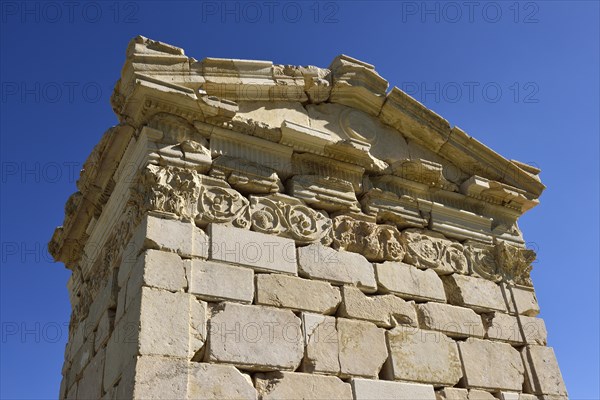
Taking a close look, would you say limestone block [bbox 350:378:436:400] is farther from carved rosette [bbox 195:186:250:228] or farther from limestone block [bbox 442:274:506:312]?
carved rosette [bbox 195:186:250:228]

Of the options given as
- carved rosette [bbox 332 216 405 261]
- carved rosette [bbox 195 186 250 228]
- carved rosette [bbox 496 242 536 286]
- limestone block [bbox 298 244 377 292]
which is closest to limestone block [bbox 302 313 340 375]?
limestone block [bbox 298 244 377 292]

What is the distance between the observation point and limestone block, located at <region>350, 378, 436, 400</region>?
5207 millimetres

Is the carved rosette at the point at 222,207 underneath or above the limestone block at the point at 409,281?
above

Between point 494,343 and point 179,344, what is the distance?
3.47m

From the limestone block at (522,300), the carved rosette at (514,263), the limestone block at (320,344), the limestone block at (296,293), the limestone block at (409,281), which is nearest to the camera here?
the limestone block at (320,344)

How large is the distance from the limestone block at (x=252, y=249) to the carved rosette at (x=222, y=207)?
3.4 inches

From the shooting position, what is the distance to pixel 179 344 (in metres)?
4.63

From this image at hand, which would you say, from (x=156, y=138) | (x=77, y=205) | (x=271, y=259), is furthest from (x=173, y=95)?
(x=77, y=205)

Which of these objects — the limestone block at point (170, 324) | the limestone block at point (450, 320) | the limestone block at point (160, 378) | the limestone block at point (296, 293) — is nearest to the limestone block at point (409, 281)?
the limestone block at point (450, 320)

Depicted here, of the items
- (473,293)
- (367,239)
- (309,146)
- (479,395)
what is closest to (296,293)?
(367,239)

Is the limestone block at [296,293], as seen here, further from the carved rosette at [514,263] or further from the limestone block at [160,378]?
the carved rosette at [514,263]

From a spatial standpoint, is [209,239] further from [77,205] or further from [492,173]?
[492,173]

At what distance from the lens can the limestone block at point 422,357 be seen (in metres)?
5.58

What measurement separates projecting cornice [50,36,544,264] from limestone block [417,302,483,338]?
1027mm
